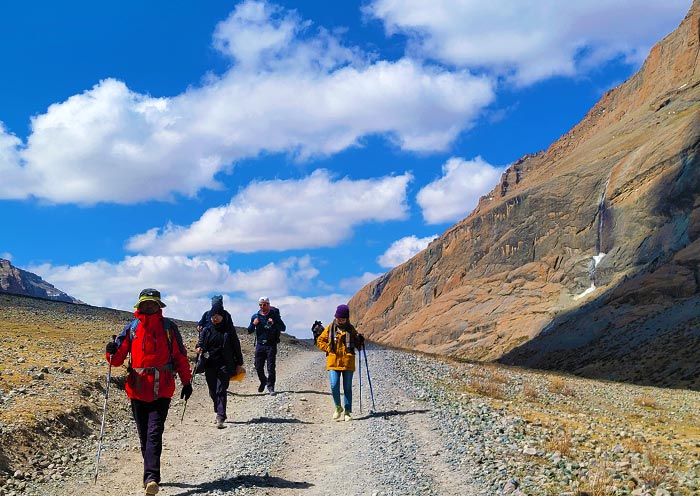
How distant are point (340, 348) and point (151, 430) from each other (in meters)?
5.57

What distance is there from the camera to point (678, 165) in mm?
83688

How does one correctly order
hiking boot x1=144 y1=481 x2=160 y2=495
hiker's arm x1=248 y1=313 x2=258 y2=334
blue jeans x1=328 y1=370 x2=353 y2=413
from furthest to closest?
hiker's arm x1=248 y1=313 x2=258 y2=334, blue jeans x1=328 y1=370 x2=353 y2=413, hiking boot x1=144 y1=481 x2=160 y2=495

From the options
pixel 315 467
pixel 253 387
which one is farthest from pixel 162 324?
pixel 253 387

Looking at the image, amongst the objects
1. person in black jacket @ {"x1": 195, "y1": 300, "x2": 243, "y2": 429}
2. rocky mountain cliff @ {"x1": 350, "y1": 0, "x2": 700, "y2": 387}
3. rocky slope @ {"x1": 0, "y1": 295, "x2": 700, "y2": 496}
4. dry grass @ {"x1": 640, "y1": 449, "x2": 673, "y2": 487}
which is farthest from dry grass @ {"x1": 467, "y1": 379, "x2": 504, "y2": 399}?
rocky mountain cliff @ {"x1": 350, "y1": 0, "x2": 700, "y2": 387}

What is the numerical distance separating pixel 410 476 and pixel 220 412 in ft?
17.1

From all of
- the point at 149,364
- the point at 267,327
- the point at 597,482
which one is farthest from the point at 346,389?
the point at 597,482

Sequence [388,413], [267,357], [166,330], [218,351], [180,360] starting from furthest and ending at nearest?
[267,357], [388,413], [218,351], [180,360], [166,330]

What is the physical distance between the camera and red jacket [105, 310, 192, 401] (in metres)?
8.23

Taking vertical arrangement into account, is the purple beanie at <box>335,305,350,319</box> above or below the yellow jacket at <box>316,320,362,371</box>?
above

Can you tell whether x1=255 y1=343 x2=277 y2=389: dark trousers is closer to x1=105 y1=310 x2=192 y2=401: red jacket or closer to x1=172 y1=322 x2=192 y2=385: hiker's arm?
x1=172 y1=322 x2=192 y2=385: hiker's arm

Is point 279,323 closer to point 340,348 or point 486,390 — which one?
point 340,348

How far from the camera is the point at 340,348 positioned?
522 inches

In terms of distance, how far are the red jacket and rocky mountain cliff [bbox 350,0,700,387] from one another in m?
37.7

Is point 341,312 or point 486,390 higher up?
point 341,312
